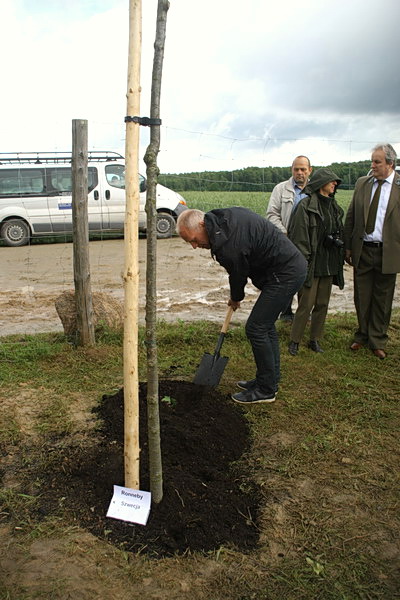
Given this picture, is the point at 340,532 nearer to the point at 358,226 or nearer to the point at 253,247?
the point at 253,247

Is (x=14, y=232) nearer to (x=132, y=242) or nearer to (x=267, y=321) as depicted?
(x=267, y=321)

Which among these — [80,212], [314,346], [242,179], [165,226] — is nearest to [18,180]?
[165,226]

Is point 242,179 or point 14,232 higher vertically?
point 242,179

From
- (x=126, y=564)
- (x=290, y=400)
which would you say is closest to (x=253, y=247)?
(x=290, y=400)

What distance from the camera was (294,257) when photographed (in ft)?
13.8

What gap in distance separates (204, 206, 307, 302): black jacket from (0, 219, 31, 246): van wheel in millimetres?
10132

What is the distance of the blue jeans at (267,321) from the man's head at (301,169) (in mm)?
2031

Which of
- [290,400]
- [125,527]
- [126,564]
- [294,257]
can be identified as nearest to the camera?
[126,564]

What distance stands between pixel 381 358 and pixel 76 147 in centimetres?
390

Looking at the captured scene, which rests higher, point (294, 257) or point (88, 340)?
point (294, 257)

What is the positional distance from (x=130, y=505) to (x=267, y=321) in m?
1.92

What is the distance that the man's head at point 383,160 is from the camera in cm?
514

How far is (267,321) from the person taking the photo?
4.27 m

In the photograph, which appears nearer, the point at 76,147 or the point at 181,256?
the point at 76,147
